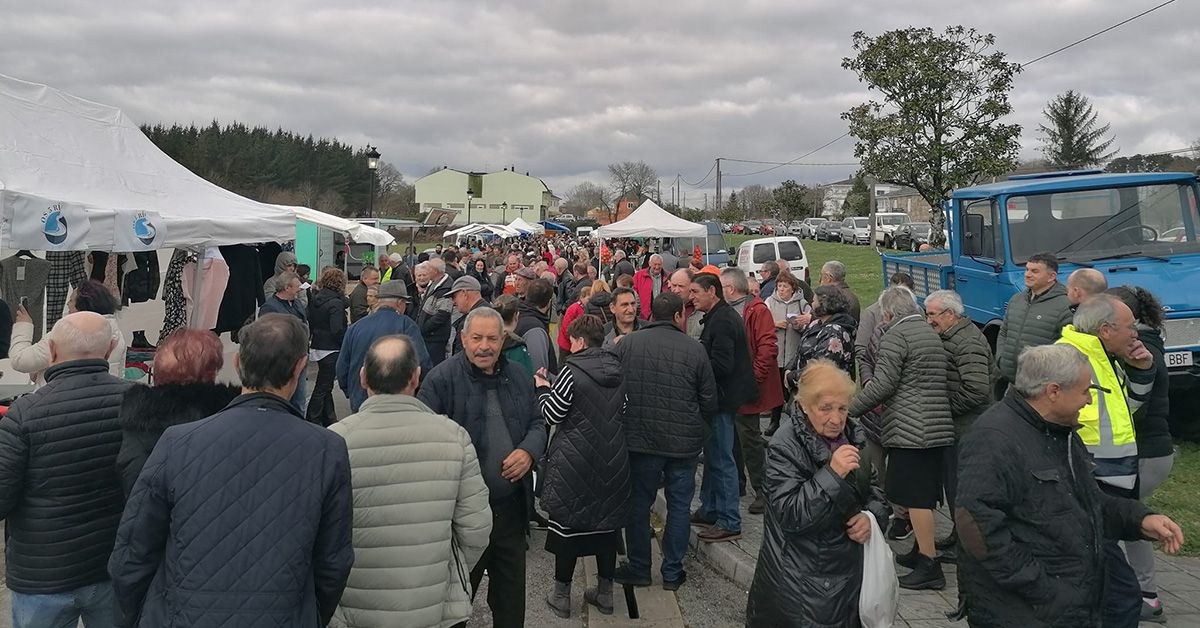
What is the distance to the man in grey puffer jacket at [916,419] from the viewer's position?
4430mm

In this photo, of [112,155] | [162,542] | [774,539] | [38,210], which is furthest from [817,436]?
[112,155]

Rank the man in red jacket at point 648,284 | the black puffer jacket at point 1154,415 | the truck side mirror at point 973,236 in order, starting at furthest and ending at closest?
the man in red jacket at point 648,284 → the truck side mirror at point 973,236 → the black puffer jacket at point 1154,415

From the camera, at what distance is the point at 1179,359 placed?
6234 mm

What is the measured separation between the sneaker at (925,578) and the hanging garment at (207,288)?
772 centimetres

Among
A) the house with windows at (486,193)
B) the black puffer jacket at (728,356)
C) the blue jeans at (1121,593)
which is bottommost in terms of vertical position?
the blue jeans at (1121,593)

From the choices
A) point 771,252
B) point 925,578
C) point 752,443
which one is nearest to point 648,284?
point 752,443

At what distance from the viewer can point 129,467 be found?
2775 millimetres

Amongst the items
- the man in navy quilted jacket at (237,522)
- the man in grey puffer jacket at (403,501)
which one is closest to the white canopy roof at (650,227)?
the man in grey puffer jacket at (403,501)

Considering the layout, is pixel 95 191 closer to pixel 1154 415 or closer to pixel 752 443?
pixel 752 443

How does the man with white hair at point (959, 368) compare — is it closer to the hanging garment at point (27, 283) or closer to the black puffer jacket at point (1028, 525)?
the black puffer jacket at point (1028, 525)

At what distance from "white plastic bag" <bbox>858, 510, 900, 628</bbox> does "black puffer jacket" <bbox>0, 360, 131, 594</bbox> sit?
293 cm

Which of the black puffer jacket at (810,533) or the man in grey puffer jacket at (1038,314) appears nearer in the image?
the black puffer jacket at (810,533)

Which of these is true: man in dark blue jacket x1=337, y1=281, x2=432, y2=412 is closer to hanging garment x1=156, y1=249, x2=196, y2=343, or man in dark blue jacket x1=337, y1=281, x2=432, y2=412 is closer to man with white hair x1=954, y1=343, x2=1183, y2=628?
hanging garment x1=156, y1=249, x2=196, y2=343

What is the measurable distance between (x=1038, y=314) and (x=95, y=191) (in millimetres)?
8032
